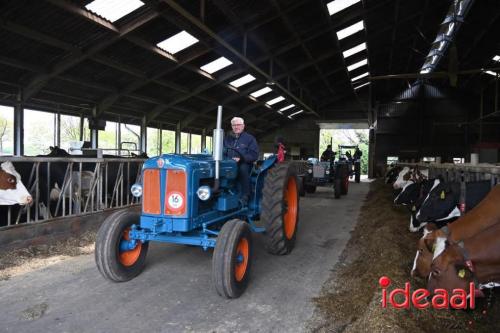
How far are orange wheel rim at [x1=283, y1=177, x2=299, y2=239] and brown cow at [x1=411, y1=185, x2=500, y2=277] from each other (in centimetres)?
193

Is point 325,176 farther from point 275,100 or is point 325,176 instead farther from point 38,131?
point 275,100

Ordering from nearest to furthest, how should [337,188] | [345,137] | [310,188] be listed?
1. [337,188]
2. [310,188]
3. [345,137]

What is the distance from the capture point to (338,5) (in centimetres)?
1026

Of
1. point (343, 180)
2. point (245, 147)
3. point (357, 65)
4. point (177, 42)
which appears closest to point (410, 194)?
point (245, 147)

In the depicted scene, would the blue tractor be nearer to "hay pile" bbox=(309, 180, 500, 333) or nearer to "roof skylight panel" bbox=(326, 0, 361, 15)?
"hay pile" bbox=(309, 180, 500, 333)

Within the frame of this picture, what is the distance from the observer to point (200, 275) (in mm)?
3621

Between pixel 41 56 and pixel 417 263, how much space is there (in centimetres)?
877

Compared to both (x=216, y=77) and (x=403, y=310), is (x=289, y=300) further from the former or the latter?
(x=216, y=77)

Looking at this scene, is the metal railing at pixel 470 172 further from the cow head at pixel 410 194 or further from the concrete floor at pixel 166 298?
the concrete floor at pixel 166 298

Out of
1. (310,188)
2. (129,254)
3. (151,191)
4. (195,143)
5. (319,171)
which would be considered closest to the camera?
(151,191)

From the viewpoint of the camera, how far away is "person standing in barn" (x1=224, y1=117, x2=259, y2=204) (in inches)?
161

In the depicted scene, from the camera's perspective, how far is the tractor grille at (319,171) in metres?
10.6

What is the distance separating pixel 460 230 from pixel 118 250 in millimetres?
2836

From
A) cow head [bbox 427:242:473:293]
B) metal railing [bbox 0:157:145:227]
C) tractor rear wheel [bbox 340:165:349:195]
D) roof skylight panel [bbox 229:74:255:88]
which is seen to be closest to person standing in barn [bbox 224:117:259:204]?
cow head [bbox 427:242:473:293]
